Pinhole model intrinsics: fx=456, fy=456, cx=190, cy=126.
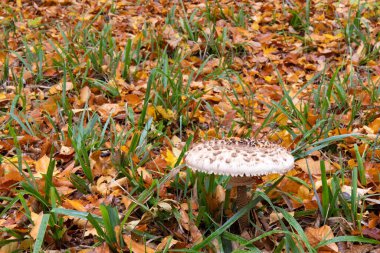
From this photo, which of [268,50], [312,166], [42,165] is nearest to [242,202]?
[312,166]

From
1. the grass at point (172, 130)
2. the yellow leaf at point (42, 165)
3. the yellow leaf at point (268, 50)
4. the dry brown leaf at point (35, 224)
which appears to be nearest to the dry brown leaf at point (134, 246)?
the grass at point (172, 130)

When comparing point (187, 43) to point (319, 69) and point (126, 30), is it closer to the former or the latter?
point (126, 30)

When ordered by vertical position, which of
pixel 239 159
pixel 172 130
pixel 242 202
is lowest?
pixel 172 130

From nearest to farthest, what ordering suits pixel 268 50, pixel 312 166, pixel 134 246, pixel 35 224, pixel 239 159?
1. pixel 239 159
2. pixel 134 246
3. pixel 35 224
4. pixel 312 166
5. pixel 268 50

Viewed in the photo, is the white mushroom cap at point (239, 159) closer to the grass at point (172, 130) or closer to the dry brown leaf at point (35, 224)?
the grass at point (172, 130)

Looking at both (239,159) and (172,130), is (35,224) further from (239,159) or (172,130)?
(172,130)

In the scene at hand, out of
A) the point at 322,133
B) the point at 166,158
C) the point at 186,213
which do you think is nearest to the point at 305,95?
the point at 322,133
